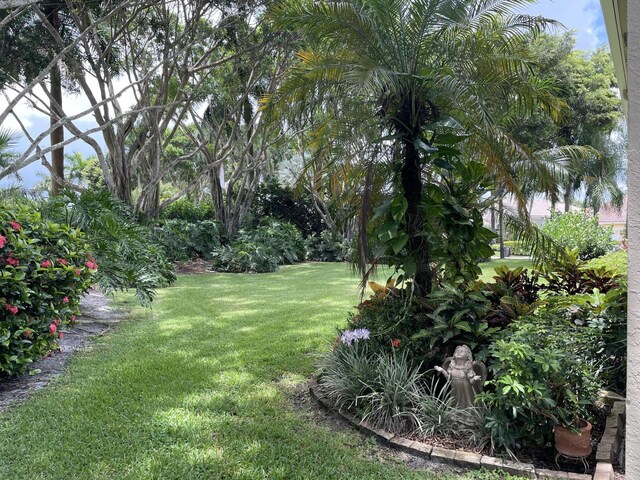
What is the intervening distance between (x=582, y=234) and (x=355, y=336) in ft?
40.6

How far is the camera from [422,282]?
4.59 meters

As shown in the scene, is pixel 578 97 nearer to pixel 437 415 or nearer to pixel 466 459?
pixel 437 415

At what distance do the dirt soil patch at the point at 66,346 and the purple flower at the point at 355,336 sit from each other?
300 cm

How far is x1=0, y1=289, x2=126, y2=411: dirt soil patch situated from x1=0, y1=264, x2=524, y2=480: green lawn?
18cm

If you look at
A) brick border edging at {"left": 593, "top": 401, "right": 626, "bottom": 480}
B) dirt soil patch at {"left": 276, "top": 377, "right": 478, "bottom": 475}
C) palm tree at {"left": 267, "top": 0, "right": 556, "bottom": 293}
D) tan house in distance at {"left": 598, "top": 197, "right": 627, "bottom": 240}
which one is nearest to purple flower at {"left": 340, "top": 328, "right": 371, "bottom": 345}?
dirt soil patch at {"left": 276, "top": 377, "right": 478, "bottom": 475}

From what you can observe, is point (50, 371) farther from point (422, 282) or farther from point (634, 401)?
point (634, 401)

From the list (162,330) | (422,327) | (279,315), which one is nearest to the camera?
(422,327)

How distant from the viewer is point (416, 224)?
4582mm

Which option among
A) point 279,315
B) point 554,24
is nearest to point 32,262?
point 279,315

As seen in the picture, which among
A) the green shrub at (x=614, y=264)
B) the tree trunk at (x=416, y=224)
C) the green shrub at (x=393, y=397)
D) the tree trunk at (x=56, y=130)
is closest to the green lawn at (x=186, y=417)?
the green shrub at (x=393, y=397)

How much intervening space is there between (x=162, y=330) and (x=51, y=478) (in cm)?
401

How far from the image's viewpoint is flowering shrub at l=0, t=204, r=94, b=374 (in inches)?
160

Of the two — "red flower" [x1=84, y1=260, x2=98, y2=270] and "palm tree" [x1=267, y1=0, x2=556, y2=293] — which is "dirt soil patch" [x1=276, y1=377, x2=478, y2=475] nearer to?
"palm tree" [x1=267, y1=0, x2=556, y2=293]

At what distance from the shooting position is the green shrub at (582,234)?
44.4ft
